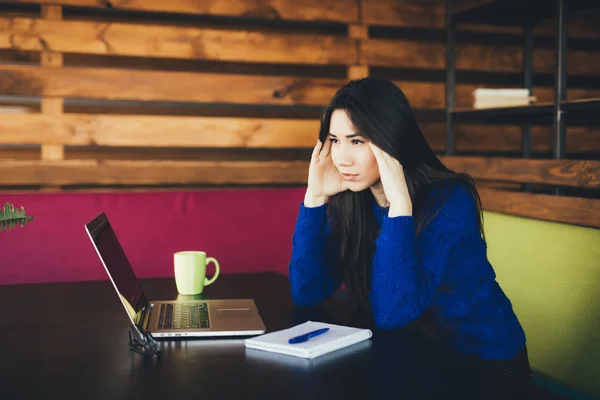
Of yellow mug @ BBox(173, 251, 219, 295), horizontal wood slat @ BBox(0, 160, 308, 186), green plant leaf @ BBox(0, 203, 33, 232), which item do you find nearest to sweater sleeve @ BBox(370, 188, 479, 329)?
yellow mug @ BBox(173, 251, 219, 295)

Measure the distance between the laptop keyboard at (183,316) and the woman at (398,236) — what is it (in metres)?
0.25

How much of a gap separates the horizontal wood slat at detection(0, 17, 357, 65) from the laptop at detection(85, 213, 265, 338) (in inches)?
59.3

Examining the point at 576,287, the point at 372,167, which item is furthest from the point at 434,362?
the point at 576,287

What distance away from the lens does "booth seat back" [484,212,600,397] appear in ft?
5.40

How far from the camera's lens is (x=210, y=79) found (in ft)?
9.47

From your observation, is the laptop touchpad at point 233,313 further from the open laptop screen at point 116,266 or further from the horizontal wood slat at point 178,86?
the horizontal wood slat at point 178,86

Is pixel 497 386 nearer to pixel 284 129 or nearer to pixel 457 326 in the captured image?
pixel 457 326

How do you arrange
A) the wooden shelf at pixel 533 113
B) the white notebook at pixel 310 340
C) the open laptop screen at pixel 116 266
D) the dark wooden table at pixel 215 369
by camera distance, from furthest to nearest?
the wooden shelf at pixel 533 113
the open laptop screen at pixel 116 266
the white notebook at pixel 310 340
the dark wooden table at pixel 215 369

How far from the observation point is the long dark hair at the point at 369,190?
5.23 ft

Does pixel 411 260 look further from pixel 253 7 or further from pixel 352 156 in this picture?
pixel 253 7

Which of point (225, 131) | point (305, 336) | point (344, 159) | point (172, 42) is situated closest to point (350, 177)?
point (344, 159)

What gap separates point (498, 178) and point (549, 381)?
1.03m

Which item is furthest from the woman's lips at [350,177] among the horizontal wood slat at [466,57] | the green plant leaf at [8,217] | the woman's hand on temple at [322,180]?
the horizontal wood slat at [466,57]

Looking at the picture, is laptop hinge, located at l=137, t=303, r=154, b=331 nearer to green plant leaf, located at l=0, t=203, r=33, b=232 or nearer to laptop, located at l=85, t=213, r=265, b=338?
laptop, located at l=85, t=213, r=265, b=338
